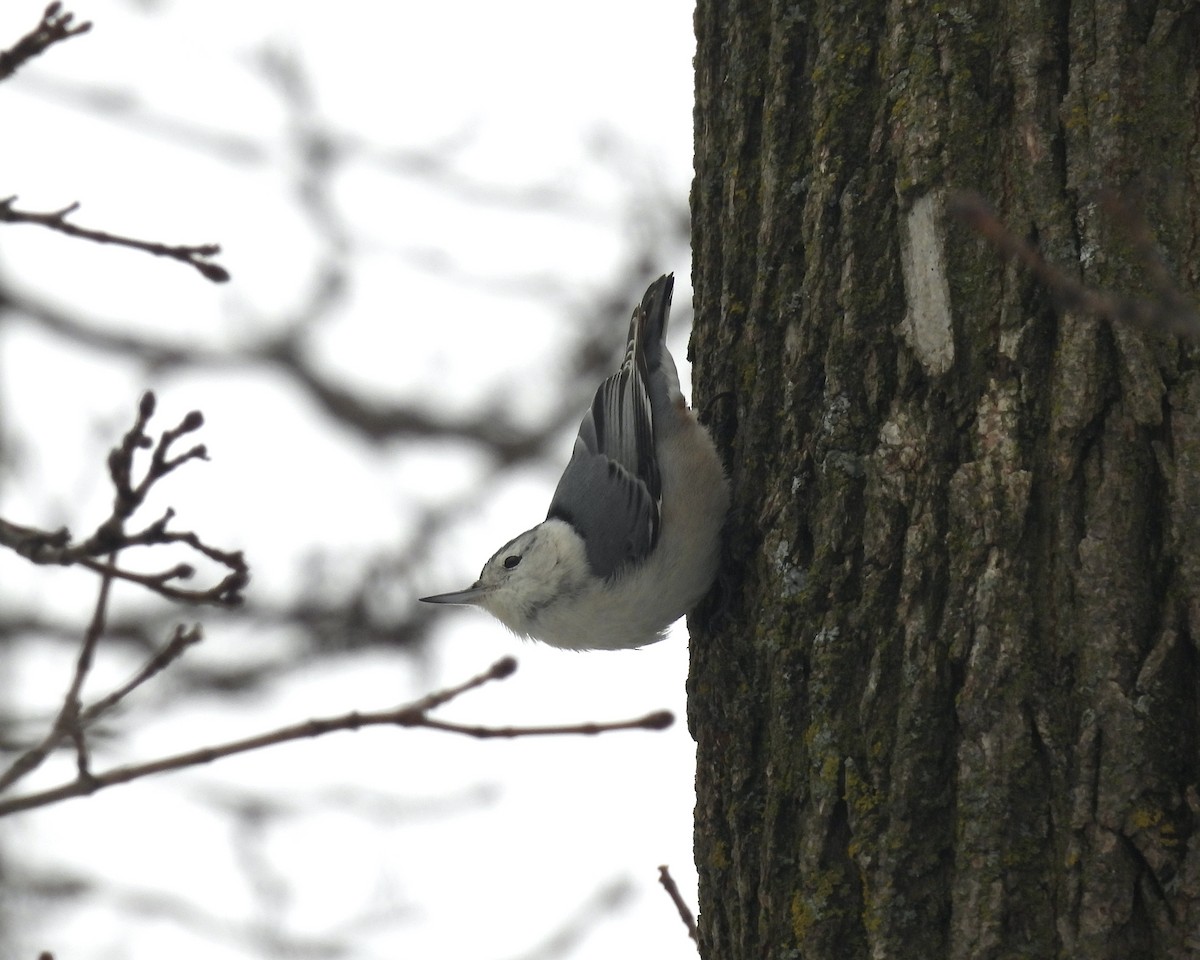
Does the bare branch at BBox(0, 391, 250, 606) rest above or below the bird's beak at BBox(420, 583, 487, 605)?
below

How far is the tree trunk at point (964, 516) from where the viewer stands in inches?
64.4

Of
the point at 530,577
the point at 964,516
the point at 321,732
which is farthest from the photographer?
the point at 530,577

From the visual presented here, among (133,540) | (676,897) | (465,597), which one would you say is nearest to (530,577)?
(465,597)

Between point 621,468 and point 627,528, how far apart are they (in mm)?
166

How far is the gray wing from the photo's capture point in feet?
10.1

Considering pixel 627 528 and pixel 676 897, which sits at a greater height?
pixel 627 528

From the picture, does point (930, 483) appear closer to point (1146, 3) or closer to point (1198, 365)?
point (1198, 365)

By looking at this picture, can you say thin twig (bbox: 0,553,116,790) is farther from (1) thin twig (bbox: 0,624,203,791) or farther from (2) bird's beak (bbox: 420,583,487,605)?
(2) bird's beak (bbox: 420,583,487,605)

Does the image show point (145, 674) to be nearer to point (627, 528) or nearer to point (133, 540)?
point (133, 540)

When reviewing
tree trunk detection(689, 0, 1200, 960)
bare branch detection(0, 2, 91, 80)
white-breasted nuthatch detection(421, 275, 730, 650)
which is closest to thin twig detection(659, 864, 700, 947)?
tree trunk detection(689, 0, 1200, 960)

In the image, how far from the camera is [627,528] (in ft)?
10.2

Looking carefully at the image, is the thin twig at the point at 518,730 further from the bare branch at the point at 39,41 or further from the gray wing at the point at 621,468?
the gray wing at the point at 621,468

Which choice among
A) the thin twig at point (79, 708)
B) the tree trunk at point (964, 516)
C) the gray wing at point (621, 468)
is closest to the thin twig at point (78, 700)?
the thin twig at point (79, 708)

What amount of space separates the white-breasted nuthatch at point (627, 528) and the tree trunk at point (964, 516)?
0.47 meters
